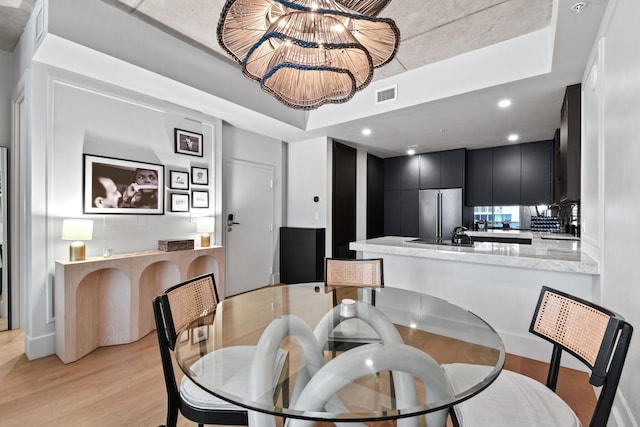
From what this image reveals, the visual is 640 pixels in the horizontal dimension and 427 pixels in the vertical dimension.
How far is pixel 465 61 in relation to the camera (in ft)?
9.34

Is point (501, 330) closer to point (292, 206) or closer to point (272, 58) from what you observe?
point (272, 58)

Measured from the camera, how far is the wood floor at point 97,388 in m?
1.74

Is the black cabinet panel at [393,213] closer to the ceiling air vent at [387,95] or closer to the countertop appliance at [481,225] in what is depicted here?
the countertop appliance at [481,225]

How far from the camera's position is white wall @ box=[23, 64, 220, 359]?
246cm

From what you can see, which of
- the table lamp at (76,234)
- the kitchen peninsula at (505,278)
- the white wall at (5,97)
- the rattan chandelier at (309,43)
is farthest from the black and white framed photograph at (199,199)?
the rattan chandelier at (309,43)

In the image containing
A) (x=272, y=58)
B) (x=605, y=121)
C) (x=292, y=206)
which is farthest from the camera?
(x=292, y=206)

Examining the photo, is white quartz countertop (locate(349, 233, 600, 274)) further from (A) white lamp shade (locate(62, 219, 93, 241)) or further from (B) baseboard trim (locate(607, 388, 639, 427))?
(A) white lamp shade (locate(62, 219, 93, 241))

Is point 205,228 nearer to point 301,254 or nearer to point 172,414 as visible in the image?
point 301,254

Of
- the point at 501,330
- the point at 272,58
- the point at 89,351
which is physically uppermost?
the point at 272,58

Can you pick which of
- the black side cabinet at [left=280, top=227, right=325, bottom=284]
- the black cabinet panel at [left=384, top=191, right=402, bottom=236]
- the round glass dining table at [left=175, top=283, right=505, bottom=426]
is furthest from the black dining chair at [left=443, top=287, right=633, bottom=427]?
the black cabinet panel at [left=384, top=191, right=402, bottom=236]

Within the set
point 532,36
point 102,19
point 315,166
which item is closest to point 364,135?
point 315,166

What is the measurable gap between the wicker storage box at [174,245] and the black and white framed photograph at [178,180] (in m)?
0.62

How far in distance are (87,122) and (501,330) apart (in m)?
4.13

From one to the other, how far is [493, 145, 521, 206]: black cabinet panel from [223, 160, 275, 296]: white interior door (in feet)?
12.7
